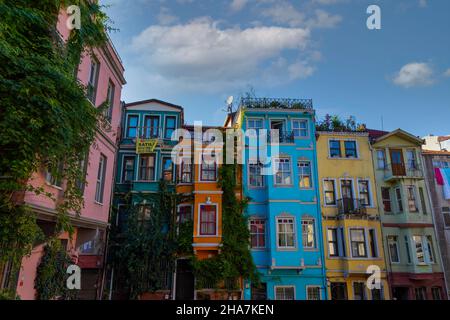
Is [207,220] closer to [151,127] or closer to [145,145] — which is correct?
[145,145]

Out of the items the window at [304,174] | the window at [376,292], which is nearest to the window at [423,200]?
the window at [376,292]

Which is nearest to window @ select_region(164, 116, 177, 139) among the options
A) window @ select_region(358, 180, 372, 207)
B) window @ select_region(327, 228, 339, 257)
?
window @ select_region(327, 228, 339, 257)

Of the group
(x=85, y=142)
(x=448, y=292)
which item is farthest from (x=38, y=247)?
(x=448, y=292)

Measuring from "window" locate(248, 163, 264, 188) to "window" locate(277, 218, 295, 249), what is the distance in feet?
9.15

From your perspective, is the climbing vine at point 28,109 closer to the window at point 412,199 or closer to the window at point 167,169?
the window at point 167,169

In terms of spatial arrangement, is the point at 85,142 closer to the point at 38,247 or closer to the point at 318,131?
the point at 38,247

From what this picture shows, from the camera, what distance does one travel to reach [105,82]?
10.3m

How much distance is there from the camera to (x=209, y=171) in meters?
19.1

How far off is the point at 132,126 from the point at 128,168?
3.07 metres

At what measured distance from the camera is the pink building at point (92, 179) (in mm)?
6920

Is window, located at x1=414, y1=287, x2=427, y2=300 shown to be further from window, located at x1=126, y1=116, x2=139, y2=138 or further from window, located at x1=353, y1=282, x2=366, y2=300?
window, located at x1=126, y1=116, x2=139, y2=138

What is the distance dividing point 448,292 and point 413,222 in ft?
15.2

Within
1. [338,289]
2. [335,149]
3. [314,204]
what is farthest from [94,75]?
[338,289]

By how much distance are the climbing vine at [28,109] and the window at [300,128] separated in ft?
54.6
